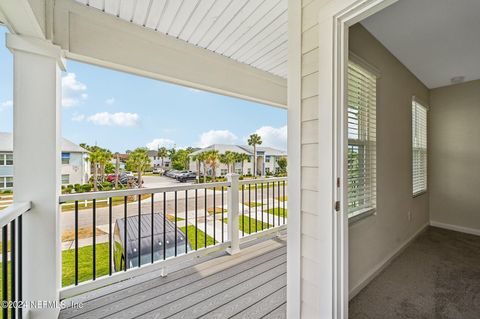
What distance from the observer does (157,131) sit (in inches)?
106

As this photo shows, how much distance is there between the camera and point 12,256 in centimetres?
132

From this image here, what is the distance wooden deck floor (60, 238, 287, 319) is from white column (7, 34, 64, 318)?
0.38m

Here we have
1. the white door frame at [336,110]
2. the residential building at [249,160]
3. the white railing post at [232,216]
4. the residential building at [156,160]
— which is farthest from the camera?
the residential building at [249,160]

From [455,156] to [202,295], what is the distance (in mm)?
4487

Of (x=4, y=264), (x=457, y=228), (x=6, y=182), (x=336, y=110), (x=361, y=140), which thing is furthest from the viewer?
(x=457, y=228)

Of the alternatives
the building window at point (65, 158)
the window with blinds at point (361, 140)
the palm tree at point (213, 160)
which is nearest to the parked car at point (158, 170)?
the palm tree at point (213, 160)

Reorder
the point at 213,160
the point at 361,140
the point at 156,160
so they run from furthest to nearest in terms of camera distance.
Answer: the point at 213,160 < the point at 156,160 < the point at 361,140

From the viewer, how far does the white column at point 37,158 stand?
1.48 m

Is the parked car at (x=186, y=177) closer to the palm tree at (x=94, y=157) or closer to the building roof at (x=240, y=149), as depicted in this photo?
the building roof at (x=240, y=149)

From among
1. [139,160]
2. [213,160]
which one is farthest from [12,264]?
[213,160]

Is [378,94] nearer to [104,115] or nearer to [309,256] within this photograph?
[309,256]

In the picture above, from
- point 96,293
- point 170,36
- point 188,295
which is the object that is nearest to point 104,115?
point 170,36

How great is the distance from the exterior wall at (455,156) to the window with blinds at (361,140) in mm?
2570

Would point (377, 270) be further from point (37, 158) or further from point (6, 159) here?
point (6, 159)
